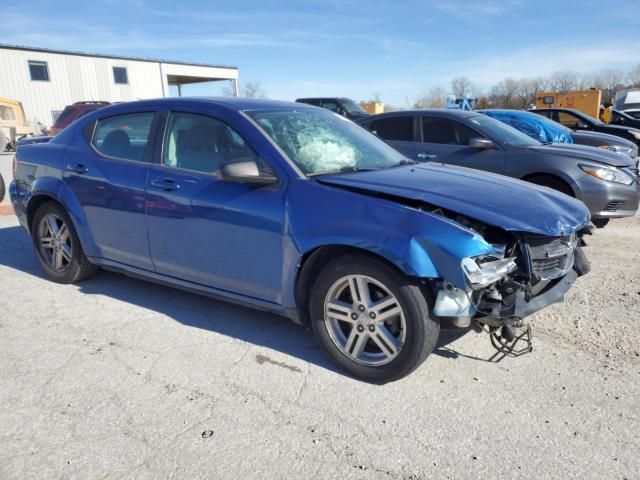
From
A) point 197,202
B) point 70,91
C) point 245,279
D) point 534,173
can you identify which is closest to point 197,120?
point 197,202

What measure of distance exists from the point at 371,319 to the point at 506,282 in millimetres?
789

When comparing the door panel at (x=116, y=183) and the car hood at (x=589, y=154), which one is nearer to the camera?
the door panel at (x=116, y=183)

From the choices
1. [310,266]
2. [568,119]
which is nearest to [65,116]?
[568,119]

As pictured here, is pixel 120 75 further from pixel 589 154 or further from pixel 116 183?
pixel 116 183

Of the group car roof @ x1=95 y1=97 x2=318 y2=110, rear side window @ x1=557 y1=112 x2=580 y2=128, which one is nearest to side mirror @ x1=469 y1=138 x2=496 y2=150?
car roof @ x1=95 y1=97 x2=318 y2=110

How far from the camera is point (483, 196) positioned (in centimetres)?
312

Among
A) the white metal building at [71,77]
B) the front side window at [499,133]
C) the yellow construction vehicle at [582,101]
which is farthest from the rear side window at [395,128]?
the white metal building at [71,77]

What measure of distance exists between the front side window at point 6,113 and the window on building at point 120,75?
1617 cm

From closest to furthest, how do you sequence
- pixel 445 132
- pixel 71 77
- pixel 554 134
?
pixel 445 132
pixel 554 134
pixel 71 77

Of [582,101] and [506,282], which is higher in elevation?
[582,101]

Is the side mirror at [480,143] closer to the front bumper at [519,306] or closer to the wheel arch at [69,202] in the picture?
the front bumper at [519,306]

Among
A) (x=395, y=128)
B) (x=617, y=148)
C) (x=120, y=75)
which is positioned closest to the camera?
(x=395, y=128)

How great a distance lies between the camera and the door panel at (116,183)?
4.00 meters

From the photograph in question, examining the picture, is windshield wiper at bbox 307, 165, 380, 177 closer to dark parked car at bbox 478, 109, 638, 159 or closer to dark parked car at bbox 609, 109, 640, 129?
dark parked car at bbox 478, 109, 638, 159
